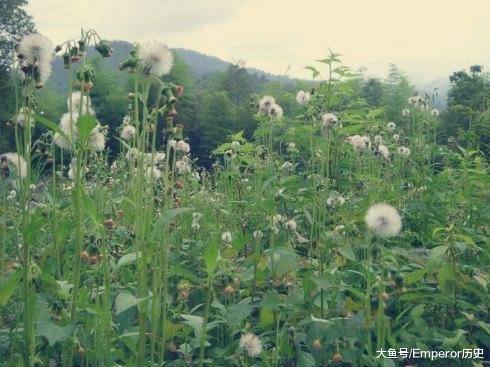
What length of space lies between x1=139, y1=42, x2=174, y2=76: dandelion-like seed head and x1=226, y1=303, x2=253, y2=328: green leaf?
3.31ft

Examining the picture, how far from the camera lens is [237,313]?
234 centimetres

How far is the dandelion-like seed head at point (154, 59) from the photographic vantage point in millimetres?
2025

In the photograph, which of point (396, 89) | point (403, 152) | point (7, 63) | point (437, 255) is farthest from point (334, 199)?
point (396, 89)

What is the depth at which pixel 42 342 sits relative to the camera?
2375 mm

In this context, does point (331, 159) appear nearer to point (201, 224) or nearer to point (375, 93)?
point (201, 224)

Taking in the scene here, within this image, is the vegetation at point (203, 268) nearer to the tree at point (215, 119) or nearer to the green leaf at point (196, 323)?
the green leaf at point (196, 323)

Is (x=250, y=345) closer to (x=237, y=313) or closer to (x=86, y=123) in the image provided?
(x=237, y=313)

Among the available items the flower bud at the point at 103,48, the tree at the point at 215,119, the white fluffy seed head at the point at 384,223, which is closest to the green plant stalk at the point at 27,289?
the flower bud at the point at 103,48

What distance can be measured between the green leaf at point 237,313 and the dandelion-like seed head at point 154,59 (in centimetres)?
101

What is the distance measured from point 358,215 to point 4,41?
86.0 feet

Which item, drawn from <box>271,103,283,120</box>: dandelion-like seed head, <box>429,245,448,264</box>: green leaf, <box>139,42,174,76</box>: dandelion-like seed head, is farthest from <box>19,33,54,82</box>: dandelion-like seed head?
<box>271,103,283,120</box>: dandelion-like seed head

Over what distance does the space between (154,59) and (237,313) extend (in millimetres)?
1074

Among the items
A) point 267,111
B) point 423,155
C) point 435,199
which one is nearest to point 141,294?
point 267,111

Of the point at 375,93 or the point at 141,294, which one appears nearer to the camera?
the point at 141,294
